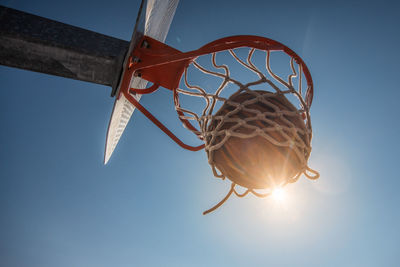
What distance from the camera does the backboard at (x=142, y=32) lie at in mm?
1741

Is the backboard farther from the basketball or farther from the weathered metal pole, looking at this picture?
the basketball

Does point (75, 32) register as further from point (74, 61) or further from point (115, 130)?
point (115, 130)

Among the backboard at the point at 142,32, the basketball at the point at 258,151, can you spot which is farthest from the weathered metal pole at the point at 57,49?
the basketball at the point at 258,151

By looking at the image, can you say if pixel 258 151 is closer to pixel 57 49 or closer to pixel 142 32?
pixel 142 32

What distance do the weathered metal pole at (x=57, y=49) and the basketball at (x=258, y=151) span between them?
971mm

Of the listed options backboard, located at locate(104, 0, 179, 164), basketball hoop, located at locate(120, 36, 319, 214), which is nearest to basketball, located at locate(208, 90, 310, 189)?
basketball hoop, located at locate(120, 36, 319, 214)

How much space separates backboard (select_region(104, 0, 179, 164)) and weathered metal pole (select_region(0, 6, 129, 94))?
6.3 inches

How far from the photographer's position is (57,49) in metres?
1.67

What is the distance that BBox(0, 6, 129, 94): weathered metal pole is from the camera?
1624 mm

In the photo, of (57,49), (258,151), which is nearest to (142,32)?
(57,49)

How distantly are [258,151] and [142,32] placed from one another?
1.33m

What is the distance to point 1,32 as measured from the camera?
1578 mm

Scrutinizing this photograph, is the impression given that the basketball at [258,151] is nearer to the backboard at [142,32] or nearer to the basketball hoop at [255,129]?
the basketball hoop at [255,129]

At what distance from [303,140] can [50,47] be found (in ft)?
5.93
